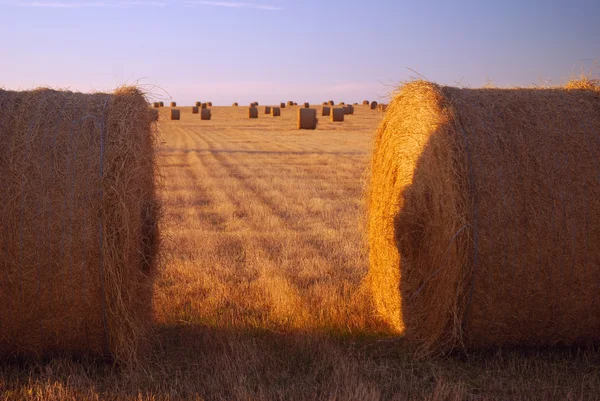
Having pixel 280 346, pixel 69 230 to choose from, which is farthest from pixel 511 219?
pixel 69 230

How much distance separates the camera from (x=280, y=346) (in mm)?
5066

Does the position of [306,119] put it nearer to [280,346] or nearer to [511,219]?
[280,346]

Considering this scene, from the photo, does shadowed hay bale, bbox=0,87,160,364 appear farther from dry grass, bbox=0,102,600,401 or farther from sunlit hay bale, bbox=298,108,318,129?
sunlit hay bale, bbox=298,108,318,129

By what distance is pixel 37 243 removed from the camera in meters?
4.26

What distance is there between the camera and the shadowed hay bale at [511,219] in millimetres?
4574

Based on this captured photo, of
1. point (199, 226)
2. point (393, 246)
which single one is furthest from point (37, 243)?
point (199, 226)

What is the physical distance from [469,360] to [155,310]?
9.22 ft

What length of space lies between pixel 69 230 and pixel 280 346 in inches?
74.9

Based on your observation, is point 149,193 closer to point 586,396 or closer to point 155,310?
point 155,310

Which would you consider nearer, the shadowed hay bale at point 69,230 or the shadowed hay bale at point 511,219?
the shadowed hay bale at point 69,230

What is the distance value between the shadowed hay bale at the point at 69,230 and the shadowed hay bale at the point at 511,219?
238 cm

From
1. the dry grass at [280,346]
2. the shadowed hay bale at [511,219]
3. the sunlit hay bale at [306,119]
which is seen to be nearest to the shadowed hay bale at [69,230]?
the dry grass at [280,346]

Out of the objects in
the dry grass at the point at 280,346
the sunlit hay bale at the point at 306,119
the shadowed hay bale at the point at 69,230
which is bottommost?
the dry grass at the point at 280,346

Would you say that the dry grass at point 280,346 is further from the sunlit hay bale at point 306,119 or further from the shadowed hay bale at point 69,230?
the sunlit hay bale at point 306,119
